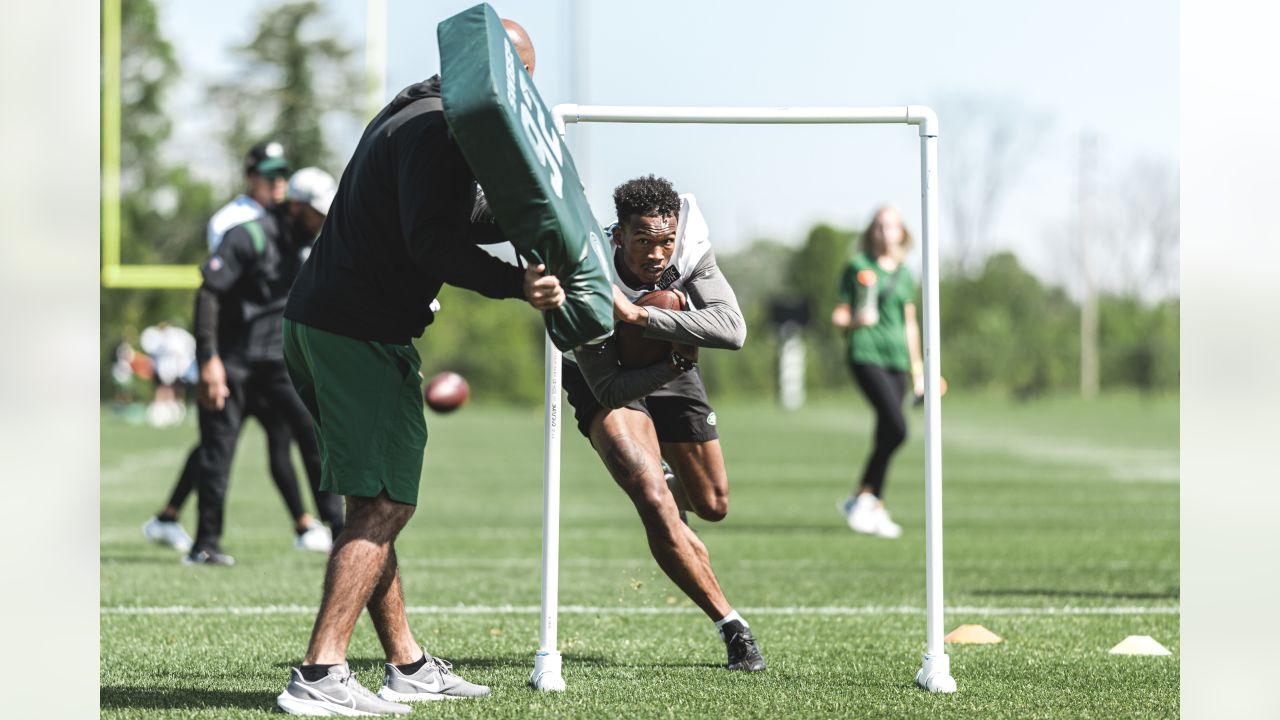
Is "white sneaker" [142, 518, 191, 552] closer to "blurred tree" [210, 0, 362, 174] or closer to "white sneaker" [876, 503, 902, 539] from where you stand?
"white sneaker" [876, 503, 902, 539]

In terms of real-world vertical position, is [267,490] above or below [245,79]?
below

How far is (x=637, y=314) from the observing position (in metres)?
4.78

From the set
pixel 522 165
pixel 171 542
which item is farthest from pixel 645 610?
pixel 171 542

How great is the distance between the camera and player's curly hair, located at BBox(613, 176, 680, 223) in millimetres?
5176

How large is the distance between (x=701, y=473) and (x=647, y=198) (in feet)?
4.38

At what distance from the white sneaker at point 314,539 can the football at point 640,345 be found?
5177 millimetres

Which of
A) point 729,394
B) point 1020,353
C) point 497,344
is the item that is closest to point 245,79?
point 497,344

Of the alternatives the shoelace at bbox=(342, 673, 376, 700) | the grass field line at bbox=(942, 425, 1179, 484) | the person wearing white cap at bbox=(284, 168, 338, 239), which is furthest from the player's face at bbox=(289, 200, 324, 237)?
the grass field line at bbox=(942, 425, 1179, 484)

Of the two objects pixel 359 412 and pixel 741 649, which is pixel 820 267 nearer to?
pixel 741 649

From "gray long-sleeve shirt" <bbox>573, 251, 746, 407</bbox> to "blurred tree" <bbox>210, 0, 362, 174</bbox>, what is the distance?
45886 mm

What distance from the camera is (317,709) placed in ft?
14.6
